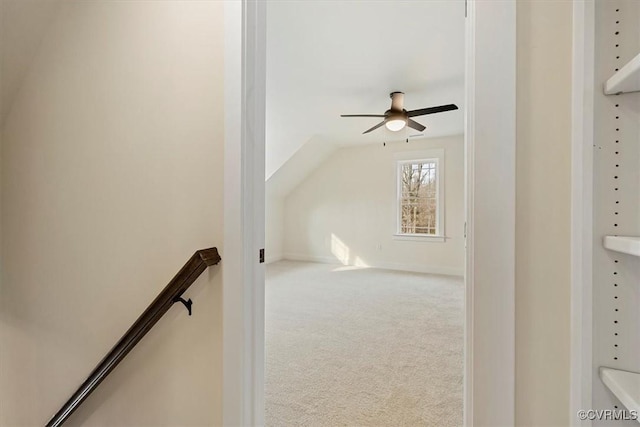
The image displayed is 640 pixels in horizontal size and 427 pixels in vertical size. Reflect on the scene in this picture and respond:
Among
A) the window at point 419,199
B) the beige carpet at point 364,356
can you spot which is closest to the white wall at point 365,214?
the window at point 419,199

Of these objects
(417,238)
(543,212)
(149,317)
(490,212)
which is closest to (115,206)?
(149,317)

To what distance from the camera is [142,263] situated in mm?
1280

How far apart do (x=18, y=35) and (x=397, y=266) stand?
18.9ft

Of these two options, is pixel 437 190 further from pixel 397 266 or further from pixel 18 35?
pixel 18 35

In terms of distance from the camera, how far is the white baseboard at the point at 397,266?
5.41 metres

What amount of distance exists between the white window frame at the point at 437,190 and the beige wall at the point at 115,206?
5.16m

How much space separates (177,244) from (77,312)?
0.80m

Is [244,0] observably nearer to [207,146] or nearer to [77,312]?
[207,146]

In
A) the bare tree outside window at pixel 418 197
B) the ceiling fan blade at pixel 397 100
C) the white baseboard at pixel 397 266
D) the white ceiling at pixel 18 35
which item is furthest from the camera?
the bare tree outside window at pixel 418 197

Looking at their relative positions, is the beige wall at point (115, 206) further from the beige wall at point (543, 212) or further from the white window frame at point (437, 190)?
the white window frame at point (437, 190)

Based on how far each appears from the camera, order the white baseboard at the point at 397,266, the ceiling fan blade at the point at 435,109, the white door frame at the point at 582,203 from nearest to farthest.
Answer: the white door frame at the point at 582,203, the ceiling fan blade at the point at 435,109, the white baseboard at the point at 397,266

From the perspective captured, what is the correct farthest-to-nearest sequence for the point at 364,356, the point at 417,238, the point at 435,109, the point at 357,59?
the point at 417,238 → the point at 435,109 → the point at 357,59 → the point at 364,356

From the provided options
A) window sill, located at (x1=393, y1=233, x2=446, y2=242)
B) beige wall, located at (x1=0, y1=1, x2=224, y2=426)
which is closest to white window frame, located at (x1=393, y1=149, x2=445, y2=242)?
window sill, located at (x1=393, y1=233, x2=446, y2=242)

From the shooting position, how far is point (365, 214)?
629cm
